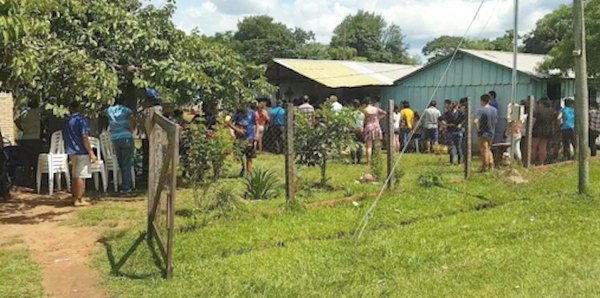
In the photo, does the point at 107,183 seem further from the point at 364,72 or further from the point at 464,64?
the point at 364,72

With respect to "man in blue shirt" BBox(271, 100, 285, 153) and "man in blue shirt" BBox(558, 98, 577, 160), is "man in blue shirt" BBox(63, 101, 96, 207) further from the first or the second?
"man in blue shirt" BBox(558, 98, 577, 160)

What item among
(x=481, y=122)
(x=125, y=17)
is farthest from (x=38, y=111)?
(x=481, y=122)

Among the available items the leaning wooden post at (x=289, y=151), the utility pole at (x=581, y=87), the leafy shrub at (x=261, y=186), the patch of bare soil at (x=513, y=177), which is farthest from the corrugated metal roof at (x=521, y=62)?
the leaning wooden post at (x=289, y=151)

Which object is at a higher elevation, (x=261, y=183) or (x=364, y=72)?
(x=364, y=72)

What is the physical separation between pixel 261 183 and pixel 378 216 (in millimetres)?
2133

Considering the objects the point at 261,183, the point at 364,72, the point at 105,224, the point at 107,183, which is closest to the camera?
the point at 105,224

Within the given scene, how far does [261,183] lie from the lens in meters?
9.55

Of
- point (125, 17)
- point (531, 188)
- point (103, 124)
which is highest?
point (125, 17)

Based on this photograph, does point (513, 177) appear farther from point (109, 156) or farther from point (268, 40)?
point (268, 40)

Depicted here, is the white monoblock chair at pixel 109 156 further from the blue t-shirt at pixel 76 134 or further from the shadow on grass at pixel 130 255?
the shadow on grass at pixel 130 255

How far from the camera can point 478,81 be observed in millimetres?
18609

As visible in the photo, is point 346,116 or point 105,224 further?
point 346,116

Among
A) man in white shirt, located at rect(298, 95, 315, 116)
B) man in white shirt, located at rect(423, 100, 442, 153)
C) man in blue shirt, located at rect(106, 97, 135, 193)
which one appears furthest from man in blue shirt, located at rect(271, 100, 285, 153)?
man in blue shirt, located at rect(106, 97, 135, 193)

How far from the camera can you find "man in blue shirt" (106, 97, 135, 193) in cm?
1023
